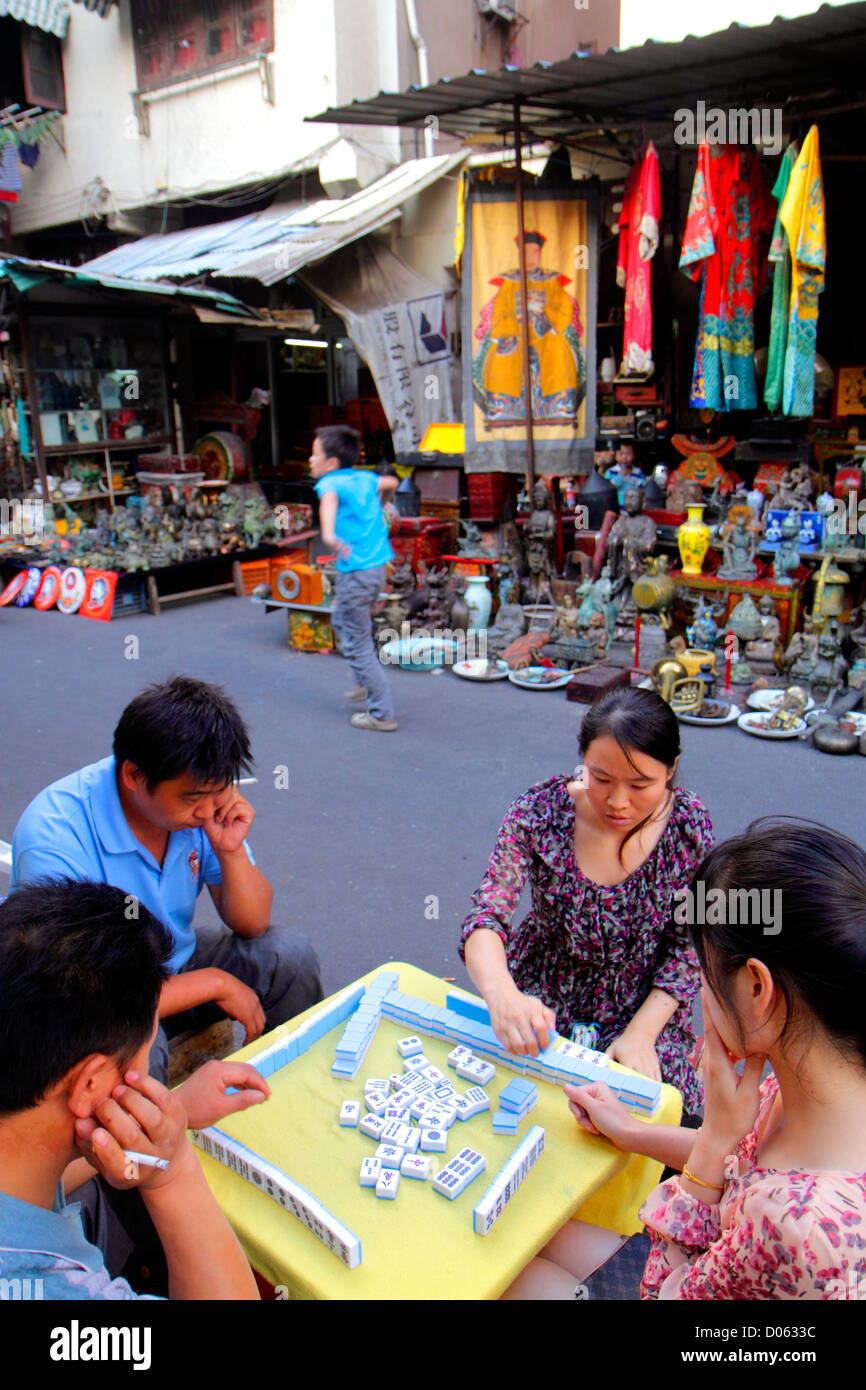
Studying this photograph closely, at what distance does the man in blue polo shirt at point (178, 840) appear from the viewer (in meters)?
2.10

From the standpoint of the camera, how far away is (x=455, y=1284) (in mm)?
1438

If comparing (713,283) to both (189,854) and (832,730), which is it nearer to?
(832,730)

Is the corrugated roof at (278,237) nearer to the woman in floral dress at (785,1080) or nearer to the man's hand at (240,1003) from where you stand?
the man's hand at (240,1003)

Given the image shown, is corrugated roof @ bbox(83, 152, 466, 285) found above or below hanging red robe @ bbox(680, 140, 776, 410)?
above

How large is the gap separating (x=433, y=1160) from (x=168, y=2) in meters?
12.3

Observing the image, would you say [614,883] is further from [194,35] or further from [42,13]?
[42,13]

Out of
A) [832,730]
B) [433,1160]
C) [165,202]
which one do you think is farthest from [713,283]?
[165,202]

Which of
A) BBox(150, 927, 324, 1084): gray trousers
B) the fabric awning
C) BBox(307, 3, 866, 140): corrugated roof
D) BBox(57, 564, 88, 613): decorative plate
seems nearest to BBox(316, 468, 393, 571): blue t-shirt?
BBox(307, 3, 866, 140): corrugated roof

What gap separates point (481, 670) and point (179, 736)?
4.76 meters

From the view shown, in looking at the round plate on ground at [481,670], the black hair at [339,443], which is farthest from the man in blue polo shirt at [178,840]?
the round plate on ground at [481,670]

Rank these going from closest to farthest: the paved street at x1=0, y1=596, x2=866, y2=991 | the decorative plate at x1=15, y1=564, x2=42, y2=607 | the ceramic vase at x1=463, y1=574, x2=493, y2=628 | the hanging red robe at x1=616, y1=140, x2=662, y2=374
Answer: the paved street at x1=0, y1=596, x2=866, y2=991
the hanging red robe at x1=616, y1=140, x2=662, y2=374
the ceramic vase at x1=463, y1=574, x2=493, y2=628
the decorative plate at x1=15, y1=564, x2=42, y2=607

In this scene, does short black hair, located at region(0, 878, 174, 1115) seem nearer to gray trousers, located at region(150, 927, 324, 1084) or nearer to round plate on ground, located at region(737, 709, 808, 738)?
gray trousers, located at region(150, 927, 324, 1084)

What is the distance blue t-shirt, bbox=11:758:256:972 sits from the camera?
2.10 m

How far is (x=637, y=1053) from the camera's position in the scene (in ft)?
6.79
